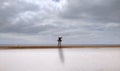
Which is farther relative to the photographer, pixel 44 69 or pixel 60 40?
pixel 60 40

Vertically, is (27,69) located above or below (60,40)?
below

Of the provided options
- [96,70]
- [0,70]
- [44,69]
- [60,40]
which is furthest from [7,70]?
[60,40]

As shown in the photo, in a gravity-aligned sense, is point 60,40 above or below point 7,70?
above

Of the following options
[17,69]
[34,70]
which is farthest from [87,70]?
[17,69]

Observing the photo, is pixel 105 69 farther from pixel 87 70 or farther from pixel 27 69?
pixel 27 69

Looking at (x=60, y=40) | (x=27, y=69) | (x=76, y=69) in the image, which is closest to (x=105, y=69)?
(x=76, y=69)

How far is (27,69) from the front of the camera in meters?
5.36

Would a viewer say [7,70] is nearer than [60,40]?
Yes

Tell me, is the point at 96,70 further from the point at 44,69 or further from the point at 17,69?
the point at 17,69

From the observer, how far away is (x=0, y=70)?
5191 millimetres

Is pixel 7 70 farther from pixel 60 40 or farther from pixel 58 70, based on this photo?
pixel 60 40

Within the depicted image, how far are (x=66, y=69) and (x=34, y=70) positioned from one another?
0.98 meters

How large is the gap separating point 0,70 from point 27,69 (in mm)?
785

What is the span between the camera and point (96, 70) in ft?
17.0
